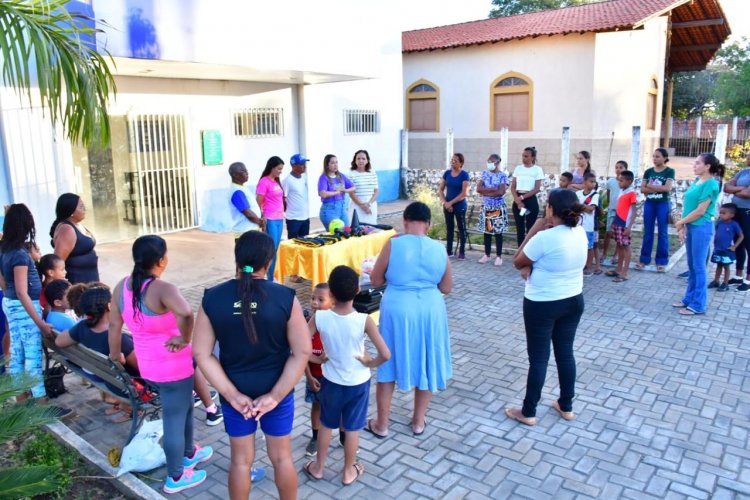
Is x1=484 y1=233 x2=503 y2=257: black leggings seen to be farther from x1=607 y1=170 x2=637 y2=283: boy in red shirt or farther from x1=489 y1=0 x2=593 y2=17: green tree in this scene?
x1=489 y1=0 x2=593 y2=17: green tree

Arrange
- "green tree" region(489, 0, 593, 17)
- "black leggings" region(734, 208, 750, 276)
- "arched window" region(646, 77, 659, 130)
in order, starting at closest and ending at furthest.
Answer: "black leggings" region(734, 208, 750, 276)
"arched window" region(646, 77, 659, 130)
"green tree" region(489, 0, 593, 17)

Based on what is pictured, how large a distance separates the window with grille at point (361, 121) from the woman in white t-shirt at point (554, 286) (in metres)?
11.1

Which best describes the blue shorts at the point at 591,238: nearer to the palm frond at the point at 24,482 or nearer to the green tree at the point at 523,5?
the palm frond at the point at 24,482

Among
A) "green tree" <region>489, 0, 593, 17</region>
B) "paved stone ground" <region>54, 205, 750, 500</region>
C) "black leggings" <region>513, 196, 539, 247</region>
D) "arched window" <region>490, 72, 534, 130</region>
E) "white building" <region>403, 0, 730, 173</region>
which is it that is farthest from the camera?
"green tree" <region>489, 0, 593, 17</region>

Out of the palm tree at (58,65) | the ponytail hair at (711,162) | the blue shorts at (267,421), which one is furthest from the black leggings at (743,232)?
the palm tree at (58,65)

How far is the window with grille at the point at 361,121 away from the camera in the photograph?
1470cm

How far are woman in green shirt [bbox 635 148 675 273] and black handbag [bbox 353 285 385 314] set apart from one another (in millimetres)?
4272

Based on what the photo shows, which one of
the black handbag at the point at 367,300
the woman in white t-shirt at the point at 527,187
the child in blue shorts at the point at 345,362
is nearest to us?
the child in blue shorts at the point at 345,362

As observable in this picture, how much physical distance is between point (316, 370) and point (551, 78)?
16.9 meters

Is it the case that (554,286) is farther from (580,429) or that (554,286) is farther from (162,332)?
(162,332)

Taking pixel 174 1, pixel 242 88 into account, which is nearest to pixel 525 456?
pixel 174 1

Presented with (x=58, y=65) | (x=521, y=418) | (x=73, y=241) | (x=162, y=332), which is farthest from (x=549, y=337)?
(x=58, y=65)

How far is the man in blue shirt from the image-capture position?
667 centimetres

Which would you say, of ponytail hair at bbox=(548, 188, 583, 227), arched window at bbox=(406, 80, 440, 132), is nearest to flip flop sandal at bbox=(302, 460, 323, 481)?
ponytail hair at bbox=(548, 188, 583, 227)
